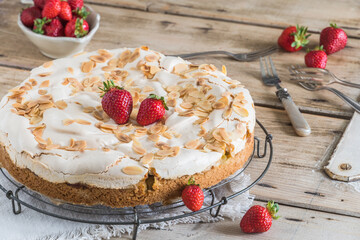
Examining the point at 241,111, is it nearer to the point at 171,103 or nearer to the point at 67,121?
the point at 171,103

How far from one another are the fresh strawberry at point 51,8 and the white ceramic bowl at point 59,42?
0.31ft

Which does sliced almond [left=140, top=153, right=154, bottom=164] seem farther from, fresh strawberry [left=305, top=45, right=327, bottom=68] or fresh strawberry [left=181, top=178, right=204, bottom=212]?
fresh strawberry [left=305, top=45, right=327, bottom=68]

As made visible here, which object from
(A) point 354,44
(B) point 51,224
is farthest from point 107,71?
(A) point 354,44

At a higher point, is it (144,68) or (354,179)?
(144,68)

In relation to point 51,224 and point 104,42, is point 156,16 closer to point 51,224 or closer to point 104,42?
point 104,42

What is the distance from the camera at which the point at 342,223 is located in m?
1.60

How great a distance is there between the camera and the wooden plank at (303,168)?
168 cm

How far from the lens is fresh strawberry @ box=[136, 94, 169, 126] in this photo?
153cm

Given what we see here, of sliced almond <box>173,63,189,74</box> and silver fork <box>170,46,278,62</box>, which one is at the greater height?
sliced almond <box>173,63,189,74</box>

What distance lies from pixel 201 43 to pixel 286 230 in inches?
47.4

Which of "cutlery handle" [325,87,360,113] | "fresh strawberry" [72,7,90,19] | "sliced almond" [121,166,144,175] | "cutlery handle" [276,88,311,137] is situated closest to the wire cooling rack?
"sliced almond" [121,166,144,175]

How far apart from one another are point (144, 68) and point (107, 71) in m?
0.13

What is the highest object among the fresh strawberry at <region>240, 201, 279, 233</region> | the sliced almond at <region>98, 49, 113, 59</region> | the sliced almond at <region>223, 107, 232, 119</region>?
the sliced almond at <region>223, 107, 232, 119</region>

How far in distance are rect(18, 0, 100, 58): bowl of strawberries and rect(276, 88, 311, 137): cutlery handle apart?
0.85 metres
